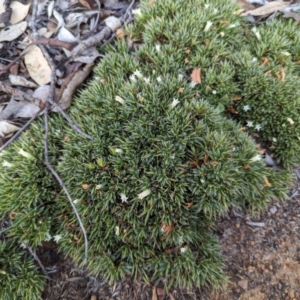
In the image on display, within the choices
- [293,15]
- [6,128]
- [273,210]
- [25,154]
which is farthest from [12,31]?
[273,210]

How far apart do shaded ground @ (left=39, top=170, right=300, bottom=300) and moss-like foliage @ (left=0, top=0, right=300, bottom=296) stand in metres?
0.17

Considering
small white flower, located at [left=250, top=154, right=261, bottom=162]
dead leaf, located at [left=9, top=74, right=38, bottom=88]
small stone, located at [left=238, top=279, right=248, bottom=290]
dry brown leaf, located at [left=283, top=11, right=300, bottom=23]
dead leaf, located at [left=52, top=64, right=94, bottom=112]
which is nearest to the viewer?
small white flower, located at [left=250, top=154, right=261, bottom=162]

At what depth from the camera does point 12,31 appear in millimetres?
3072

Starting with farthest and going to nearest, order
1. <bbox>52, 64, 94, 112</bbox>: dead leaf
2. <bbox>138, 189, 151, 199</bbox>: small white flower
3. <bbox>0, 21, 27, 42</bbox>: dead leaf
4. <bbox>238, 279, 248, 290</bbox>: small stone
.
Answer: <bbox>0, 21, 27, 42</bbox>: dead leaf, <bbox>52, 64, 94, 112</bbox>: dead leaf, <bbox>238, 279, 248, 290</bbox>: small stone, <bbox>138, 189, 151, 199</bbox>: small white flower

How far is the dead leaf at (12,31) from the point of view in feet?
9.96

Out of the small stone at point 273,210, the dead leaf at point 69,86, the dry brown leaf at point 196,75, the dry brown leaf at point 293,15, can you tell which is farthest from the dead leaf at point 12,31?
the small stone at point 273,210

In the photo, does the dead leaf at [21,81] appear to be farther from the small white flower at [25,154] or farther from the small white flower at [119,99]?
the small white flower at [119,99]

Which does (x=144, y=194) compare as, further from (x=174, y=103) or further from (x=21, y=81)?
(x=21, y=81)

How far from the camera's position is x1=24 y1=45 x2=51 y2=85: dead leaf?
2.92 m

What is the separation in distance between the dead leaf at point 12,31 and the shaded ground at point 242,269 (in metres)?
1.88

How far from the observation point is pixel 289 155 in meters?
2.89

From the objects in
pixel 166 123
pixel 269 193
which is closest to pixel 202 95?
pixel 166 123

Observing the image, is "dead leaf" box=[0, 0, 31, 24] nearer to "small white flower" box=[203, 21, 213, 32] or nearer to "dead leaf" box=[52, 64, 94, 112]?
"dead leaf" box=[52, 64, 94, 112]

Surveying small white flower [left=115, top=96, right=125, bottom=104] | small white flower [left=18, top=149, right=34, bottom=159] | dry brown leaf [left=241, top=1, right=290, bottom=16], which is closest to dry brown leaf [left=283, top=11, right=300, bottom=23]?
dry brown leaf [left=241, top=1, right=290, bottom=16]
